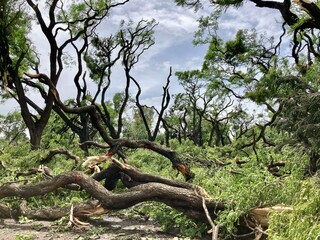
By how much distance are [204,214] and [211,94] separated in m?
22.8

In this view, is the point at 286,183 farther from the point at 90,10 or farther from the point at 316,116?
the point at 90,10

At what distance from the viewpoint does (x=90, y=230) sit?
6156 millimetres

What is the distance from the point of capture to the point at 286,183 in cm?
512

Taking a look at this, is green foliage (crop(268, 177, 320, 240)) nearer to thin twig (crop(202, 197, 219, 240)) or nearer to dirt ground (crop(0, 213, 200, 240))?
thin twig (crop(202, 197, 219, 240))

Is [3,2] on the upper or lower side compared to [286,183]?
upper

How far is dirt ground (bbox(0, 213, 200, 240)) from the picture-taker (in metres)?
5.78

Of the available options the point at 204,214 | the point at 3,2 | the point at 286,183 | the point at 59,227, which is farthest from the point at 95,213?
the point at 3,2

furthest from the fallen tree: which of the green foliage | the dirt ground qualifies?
the green foliage

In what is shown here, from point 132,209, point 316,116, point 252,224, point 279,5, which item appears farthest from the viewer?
point 279,5

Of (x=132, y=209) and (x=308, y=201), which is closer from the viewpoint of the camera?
(x=308, y=201)

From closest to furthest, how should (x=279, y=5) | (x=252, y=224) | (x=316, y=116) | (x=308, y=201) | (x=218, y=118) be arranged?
1. (x=308, y=201)
2. (x=252, y=224)
3. (x=316, y=116)
4. (x=279, y=5)
5. (x=218, y=118)

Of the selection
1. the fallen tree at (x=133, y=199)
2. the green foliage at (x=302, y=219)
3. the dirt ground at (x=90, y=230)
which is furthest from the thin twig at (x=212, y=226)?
the green foliage at (x=302, y=219)

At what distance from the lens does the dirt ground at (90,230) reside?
227 inches

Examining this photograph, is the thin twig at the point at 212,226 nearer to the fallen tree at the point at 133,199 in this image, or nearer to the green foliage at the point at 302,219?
the fallen tree at the point at 133,199
